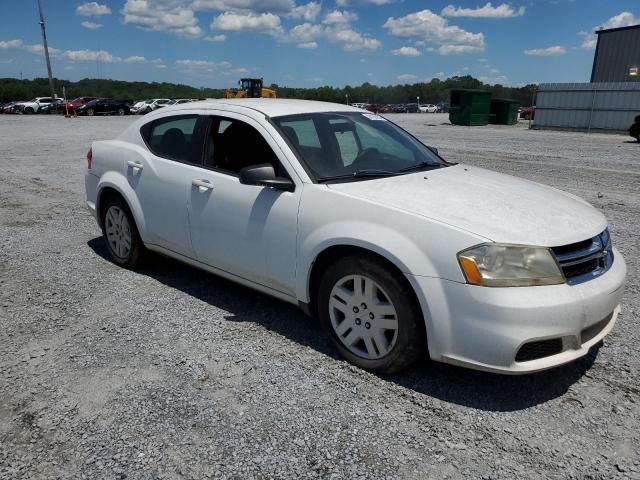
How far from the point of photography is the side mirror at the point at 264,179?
3.46 metres

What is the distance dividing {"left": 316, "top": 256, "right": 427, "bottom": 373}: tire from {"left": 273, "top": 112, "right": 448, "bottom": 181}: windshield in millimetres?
727

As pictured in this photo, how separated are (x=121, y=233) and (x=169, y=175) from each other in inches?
43.1

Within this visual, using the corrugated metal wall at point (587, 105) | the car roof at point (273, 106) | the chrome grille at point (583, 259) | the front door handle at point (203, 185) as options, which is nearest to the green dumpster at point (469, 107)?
the corrugated metal wall at point (587, 105)

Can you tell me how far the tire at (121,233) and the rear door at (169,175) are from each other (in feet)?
0.95

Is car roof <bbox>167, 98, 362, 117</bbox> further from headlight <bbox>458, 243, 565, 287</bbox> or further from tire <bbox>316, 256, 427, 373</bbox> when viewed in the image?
headlight <bbox>458, 243, 565, 287</bbox>

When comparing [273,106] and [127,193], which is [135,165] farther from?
[273,106]

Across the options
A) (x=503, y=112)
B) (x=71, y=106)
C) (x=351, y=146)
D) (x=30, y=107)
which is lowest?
(x=30, y=107)

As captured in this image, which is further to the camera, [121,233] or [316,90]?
[316,90]

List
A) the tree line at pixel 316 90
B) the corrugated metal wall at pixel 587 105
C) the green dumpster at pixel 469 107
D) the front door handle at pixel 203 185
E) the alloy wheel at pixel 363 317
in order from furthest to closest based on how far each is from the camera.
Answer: the tree line at pixel 316 90
the green dumpster at pixel 469 107
the corrugated metal wall at pixel 587 105
the front door handle at pixel 203 185
the alloy wheel at pixel 363 317

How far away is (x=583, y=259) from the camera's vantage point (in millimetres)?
2900

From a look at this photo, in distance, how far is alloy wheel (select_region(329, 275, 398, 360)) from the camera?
306 centimetres

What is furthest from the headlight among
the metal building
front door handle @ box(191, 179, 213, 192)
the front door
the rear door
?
the metal building

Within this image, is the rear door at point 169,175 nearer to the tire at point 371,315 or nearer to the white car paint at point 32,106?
the tire at point 371,315

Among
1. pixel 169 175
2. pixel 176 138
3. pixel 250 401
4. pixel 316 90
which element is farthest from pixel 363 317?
pixel 316 90
